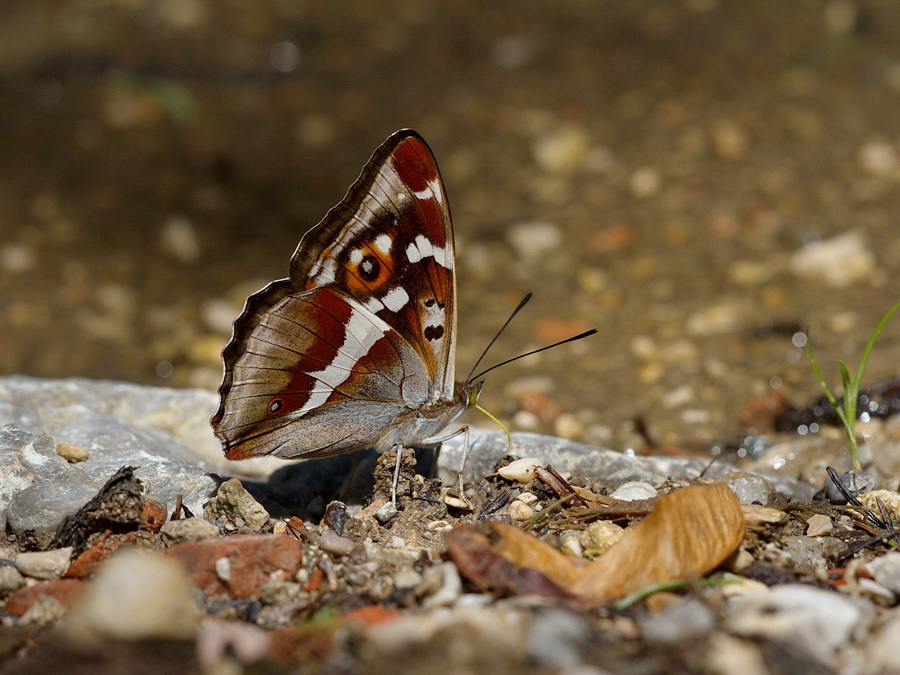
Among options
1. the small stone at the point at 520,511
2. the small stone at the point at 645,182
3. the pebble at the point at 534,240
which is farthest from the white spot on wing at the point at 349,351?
the small stone at the point at 645,182

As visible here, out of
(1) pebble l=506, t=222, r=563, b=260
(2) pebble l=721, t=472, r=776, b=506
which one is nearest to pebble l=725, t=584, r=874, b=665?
(2) pebble l=721, t=472, r=776, b=506

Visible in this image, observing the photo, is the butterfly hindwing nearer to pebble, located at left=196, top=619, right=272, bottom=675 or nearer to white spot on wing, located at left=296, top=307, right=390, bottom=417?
white spot on wing, located at left=296, top=307, right=390, bottom=417

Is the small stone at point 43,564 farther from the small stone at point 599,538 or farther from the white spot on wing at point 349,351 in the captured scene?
the small stone at point 599,538

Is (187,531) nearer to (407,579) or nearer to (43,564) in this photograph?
(43,564)

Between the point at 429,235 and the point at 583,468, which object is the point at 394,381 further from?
the point at 583,468

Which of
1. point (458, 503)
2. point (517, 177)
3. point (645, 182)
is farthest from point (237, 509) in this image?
point (645, 182)

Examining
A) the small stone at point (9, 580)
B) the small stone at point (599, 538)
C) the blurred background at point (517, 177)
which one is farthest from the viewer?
the blurred background at point (517, 177)

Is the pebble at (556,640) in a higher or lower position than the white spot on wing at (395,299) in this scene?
lower

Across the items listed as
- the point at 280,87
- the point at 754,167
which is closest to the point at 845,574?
the point at 754,167
